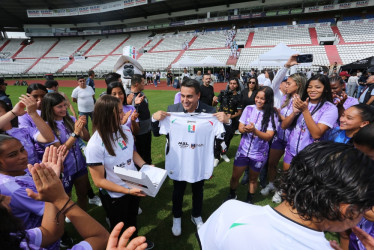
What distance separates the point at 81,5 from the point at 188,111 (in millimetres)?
45730

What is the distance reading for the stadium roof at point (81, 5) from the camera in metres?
34.1

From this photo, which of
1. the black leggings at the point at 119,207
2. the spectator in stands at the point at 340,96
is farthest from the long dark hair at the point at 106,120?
the spectator in stands at the point at 340,96

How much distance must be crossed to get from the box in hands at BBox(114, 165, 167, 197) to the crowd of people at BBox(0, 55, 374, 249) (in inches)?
4.2

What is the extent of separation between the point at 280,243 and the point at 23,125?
346cm

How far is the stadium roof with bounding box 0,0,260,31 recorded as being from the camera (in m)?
34.1

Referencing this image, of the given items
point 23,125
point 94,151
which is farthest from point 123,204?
point 23,125

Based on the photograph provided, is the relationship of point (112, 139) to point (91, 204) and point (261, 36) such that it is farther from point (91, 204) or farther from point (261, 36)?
point (261, 36)

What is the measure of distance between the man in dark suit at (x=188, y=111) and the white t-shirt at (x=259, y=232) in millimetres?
1671

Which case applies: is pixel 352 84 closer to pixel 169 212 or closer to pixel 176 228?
pixel 169 212

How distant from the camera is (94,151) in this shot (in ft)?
6.28

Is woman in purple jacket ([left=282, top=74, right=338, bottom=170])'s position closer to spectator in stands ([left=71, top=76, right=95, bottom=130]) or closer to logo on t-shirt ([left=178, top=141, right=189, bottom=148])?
logo on t-shirt ([left=178, top=141, right=189, bottom=148])

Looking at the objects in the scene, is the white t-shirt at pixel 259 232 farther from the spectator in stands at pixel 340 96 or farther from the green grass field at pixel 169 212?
the spectator in stands at pixel 340 96

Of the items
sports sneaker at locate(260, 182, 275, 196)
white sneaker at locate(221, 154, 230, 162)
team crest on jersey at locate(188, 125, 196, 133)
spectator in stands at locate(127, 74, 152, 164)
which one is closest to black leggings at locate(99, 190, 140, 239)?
team crest on jersey at locate(188, 125, 196, 133)

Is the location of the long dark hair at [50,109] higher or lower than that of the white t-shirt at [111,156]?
higher
